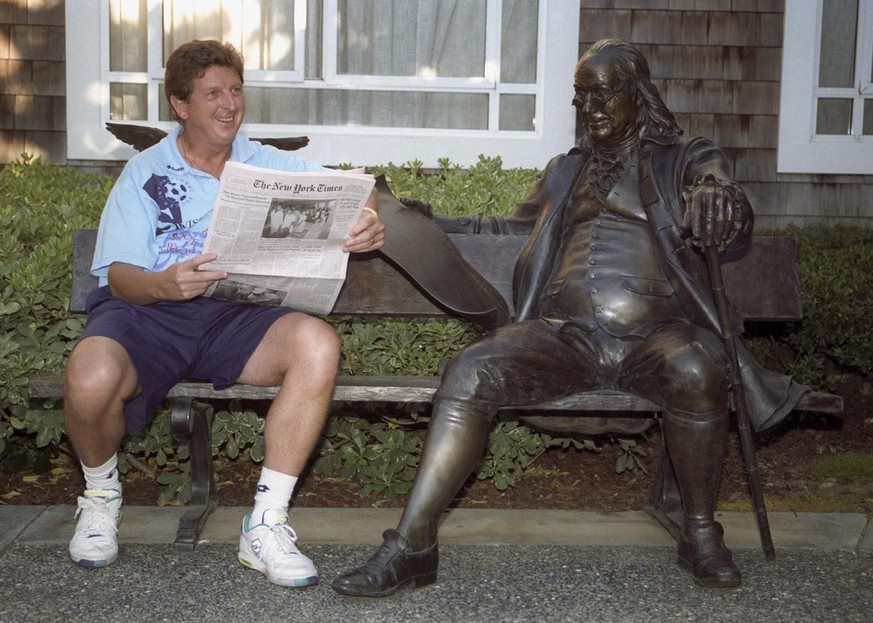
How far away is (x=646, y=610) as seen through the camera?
10.4 feet

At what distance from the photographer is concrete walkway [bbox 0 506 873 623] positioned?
3133 mm

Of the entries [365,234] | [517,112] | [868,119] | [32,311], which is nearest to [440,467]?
[365,234]

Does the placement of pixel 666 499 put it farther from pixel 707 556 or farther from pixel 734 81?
pixel 734 81

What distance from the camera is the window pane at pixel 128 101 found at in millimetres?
7645

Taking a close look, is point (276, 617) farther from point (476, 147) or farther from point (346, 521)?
point (476, 147)

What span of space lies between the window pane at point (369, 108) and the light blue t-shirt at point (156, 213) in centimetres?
418

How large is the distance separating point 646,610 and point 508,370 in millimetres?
782

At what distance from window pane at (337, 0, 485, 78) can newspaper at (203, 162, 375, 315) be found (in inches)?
179

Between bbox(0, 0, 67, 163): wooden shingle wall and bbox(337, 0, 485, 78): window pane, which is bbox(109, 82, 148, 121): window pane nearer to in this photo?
bbox(0, 0, 67, 163): wooden shingle wall

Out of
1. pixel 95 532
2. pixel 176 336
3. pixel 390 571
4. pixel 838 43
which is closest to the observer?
pixel 390 571

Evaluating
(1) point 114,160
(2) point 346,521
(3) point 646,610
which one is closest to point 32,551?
(2) point 346,521

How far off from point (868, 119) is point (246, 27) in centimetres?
428

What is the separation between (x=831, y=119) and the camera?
7668 mm

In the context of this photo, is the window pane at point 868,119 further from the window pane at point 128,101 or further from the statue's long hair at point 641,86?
the window pane at point 128,101
